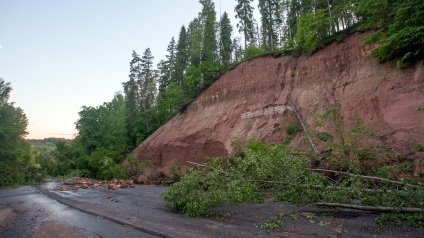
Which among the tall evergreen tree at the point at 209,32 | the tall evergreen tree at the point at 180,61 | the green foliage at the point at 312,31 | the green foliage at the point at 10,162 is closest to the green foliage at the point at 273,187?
the green foliage at the point at 312,31

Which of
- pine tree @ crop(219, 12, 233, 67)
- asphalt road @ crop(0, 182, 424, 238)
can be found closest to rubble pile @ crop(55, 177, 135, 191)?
asphalt road @ crop(0, 182, 424, 238)

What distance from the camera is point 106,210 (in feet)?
24.4

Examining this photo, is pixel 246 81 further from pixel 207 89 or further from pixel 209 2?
pixel 209 2

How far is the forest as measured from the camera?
16.2m

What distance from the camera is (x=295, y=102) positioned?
15.7m

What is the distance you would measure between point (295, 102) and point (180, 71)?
844 inches

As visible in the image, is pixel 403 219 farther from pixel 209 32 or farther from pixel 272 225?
pixel 209 32

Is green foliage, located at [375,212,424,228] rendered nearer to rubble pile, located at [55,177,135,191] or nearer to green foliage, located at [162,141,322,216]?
green foliage, located at [162,141,322,216]

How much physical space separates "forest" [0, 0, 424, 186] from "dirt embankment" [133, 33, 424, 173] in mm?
912

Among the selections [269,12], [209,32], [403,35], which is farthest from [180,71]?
[403,35]

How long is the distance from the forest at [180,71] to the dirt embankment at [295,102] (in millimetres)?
912

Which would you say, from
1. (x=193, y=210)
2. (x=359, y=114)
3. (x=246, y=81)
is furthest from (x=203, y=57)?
(x=193, y=210)

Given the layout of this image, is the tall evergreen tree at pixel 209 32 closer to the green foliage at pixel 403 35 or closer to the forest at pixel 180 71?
the forest at pixel 180 71

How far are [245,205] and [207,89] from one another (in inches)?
649
